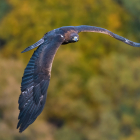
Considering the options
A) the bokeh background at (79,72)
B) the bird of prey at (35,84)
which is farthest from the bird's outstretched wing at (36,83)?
the bokeh background at (79,72)

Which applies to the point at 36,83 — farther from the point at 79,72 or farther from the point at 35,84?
the point at 79,72

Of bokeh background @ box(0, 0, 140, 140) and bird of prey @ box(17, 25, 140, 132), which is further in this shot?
bokeh background @ box(0, 0, 140, 140)

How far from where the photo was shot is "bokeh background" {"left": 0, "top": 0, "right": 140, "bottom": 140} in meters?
24.4

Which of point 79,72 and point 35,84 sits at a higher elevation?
point 35,84

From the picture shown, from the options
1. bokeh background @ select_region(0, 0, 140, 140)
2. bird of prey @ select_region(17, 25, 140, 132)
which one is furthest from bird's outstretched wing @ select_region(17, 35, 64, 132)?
bokeh background @ select_region(0, 0, 140, 140)

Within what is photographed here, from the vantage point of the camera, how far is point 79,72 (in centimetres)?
3033

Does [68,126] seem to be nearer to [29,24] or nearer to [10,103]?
[10,103]

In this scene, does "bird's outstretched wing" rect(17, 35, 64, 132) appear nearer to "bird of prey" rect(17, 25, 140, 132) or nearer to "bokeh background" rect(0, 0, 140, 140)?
"bird of prey" rect(17, 25, 140, 132)

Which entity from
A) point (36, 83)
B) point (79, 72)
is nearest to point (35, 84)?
point (36, 83)

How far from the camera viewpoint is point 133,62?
29703 millimetres

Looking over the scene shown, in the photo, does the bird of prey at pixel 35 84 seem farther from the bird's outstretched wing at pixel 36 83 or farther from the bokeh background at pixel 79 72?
the bokeh background at pixel 79 72

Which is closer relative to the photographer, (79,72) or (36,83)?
(36,83)

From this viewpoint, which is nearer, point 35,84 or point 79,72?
point 35,84

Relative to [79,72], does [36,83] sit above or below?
above
